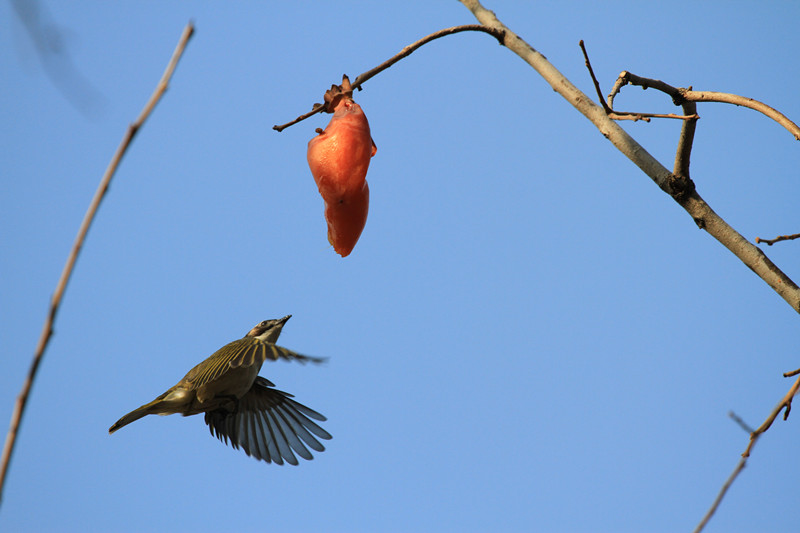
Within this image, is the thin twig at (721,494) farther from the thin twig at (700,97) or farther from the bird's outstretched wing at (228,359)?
the bird's outstretched wing at (228,359)

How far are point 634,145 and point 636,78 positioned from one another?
270 millimetres

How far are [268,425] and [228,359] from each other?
1383 millimetres

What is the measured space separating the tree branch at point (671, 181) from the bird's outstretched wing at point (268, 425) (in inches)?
161

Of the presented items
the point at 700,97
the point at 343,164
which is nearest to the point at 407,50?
the point at 343,164

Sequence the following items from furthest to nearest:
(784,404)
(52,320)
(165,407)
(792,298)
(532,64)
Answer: (165,407)
(532,64)
(792,298)
(784,404)
(52,320)

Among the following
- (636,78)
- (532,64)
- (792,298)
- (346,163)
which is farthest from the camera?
(346,163)

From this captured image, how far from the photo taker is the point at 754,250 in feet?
9.02

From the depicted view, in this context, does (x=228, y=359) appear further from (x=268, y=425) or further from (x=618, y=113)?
(x=618, y=113)

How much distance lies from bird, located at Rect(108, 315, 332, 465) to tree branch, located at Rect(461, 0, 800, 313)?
341cm

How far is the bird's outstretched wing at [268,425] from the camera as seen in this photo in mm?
6391

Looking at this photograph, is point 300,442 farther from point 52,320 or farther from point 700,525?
point 52,320

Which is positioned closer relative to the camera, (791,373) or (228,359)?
(791,373)

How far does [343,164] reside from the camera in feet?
11.7

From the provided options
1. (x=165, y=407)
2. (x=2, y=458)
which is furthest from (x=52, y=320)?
(x=165, y=407)
